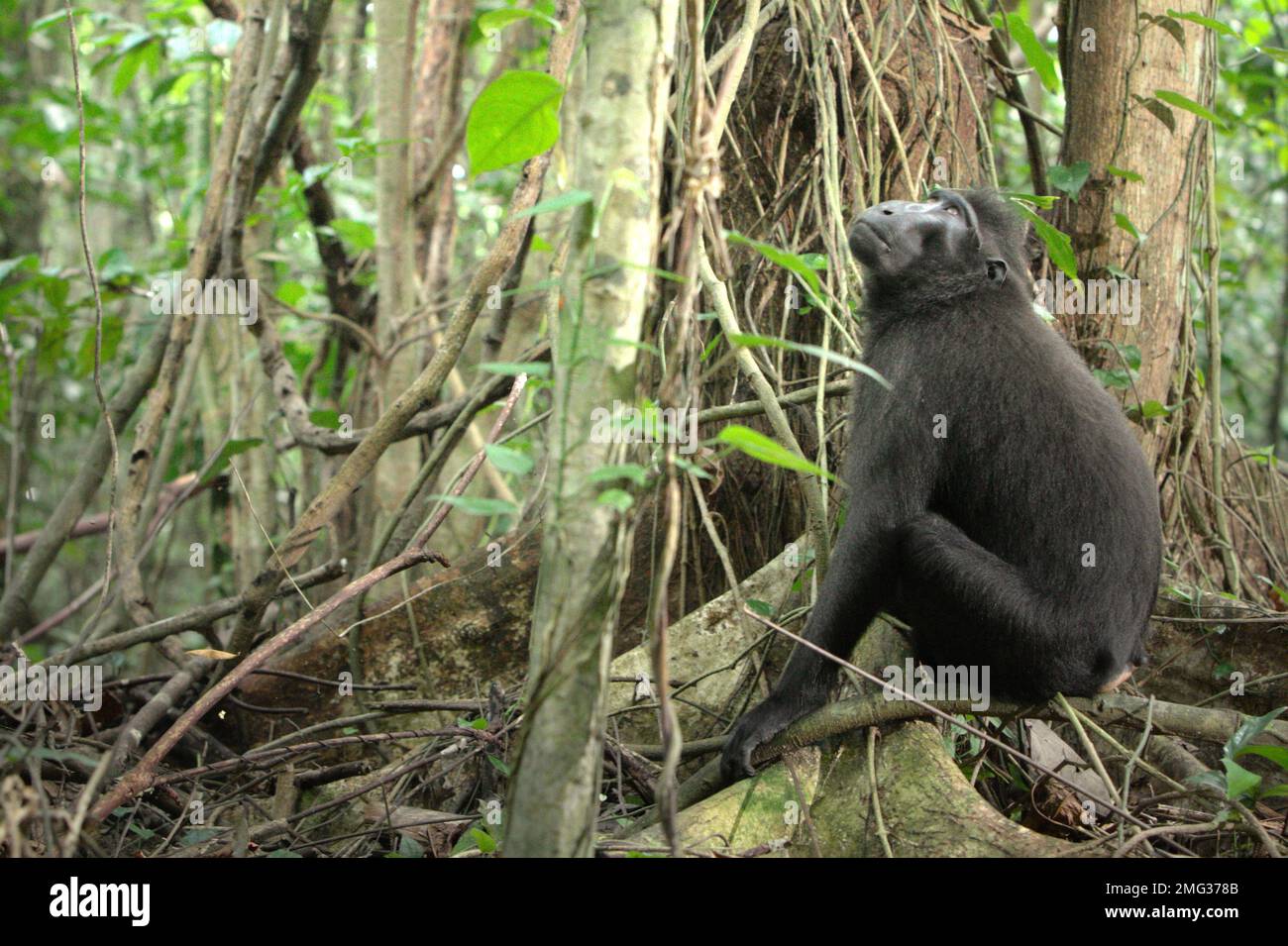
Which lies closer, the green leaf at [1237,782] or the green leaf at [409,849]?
the green leaf at [1237,782]

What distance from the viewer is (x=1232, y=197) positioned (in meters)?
10.6

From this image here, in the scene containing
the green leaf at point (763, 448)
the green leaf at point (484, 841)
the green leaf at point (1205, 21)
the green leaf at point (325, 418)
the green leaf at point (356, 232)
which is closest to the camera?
the green leaf at point (763, 448)

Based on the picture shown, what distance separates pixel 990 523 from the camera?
3.82 m

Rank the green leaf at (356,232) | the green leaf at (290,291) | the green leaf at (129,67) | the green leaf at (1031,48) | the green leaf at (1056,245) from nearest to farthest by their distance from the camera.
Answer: the green leaf at (1056,245), the green leaf at (1031,48), the green leaf at (129,67), the green leaf at (356,232), the green leaf at (290,291)

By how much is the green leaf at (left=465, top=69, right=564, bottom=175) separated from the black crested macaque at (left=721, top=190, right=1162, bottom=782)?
63.6 inches

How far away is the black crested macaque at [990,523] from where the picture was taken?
141 inches

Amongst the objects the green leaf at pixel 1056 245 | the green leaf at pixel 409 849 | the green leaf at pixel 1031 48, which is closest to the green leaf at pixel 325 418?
the green leaf at pixel 409 849

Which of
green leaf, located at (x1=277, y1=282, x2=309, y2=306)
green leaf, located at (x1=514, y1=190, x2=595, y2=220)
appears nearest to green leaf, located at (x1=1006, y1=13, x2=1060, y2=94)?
green leaf, located at (x1=514, y1=190, x2=595, y2=220)

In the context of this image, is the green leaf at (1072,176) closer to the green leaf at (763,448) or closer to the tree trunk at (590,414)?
the tree trunk at (590,414)

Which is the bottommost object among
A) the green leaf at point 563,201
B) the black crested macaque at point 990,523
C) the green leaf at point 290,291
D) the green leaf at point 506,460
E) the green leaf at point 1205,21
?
the black crested macaque at point 990,523

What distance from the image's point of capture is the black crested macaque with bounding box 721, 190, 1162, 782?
11.7ft

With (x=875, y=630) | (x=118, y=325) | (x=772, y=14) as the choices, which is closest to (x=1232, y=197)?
(x=772, y=14)

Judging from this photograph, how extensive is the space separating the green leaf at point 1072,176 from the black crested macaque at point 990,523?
1.25 metres
